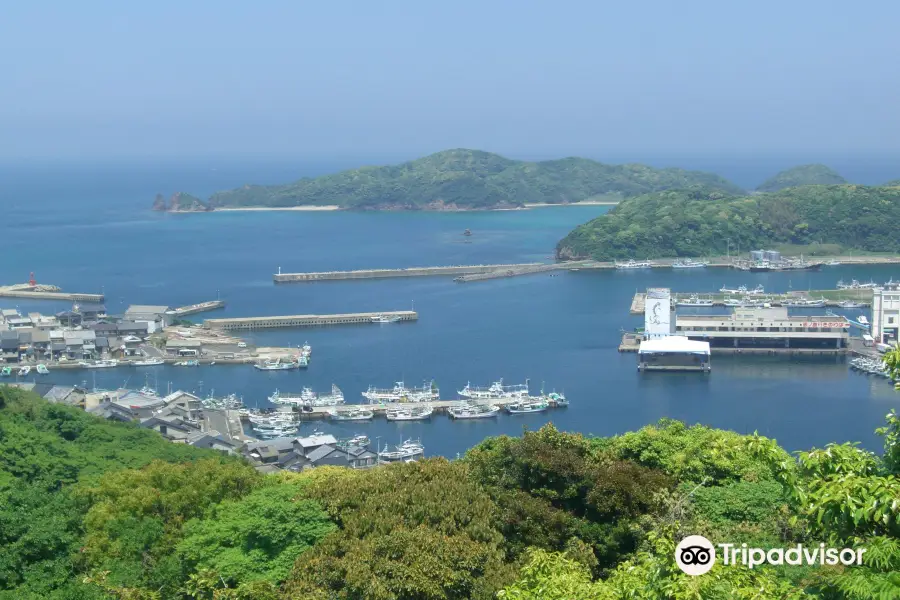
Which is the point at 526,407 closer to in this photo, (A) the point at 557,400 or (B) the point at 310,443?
(A) the point at 557,400

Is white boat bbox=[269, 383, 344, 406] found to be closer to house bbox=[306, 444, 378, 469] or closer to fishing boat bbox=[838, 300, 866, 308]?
house bbox=[306, 444, 378, 469]

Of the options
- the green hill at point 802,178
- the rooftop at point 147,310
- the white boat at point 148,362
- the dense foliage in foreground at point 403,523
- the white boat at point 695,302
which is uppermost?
the green hill at point 802,178

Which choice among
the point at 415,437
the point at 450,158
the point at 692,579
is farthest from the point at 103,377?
the point at 450,158

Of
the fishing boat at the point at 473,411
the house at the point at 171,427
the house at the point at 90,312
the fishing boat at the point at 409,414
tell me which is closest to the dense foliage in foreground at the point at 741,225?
the house at the point at 90,312

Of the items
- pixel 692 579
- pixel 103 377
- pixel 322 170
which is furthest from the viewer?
pixel 322 170

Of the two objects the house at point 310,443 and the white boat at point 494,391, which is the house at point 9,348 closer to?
the house at point 310,443

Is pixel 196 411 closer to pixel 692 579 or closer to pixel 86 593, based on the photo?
pixel 86 593
